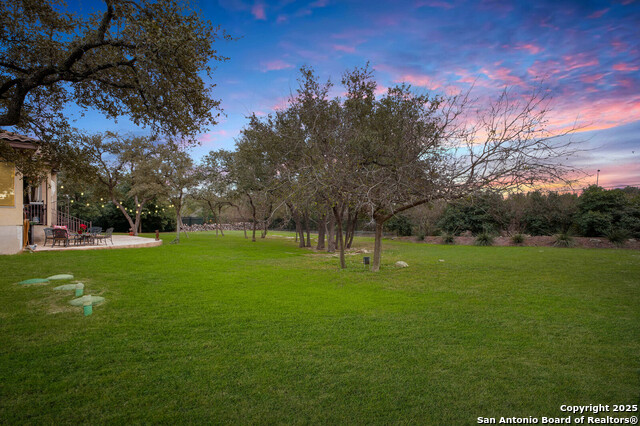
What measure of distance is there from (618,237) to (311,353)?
81.7 ft

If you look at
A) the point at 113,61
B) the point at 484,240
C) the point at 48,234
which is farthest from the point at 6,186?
the point at 484,240

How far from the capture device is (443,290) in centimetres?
838

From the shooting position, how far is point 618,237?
20125 millimetres

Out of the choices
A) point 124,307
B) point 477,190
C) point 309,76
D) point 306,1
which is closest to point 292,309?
point 124,307

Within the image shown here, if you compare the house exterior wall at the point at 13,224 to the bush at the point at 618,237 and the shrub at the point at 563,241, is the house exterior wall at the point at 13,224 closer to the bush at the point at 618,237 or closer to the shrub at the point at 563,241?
the shrub at the point at 563,241

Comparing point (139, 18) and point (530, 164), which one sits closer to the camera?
point (139, 18)

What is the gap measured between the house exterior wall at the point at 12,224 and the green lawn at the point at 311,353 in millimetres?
7050

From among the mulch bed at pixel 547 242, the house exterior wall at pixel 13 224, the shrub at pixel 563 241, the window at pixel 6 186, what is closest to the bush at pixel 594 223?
the mulch bed at pixel 547 242

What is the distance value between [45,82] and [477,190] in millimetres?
10349

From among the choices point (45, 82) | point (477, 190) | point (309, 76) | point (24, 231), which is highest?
point (309, 76)

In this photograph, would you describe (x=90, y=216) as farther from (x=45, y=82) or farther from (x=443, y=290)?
(x=443, y=290)

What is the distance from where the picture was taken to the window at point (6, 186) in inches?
508

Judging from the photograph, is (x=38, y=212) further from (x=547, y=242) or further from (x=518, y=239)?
(x=547, y=242)

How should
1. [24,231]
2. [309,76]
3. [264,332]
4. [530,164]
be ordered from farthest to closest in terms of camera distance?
[24,231] → [309,76] → [530,164] → [264,332]
